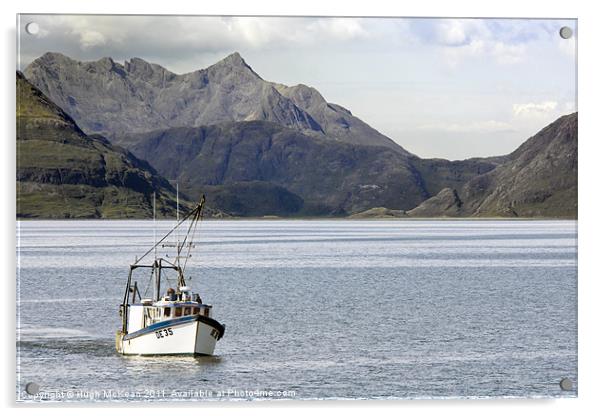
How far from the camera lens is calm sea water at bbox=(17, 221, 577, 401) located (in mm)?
22906

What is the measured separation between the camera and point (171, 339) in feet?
Answer: 86.2

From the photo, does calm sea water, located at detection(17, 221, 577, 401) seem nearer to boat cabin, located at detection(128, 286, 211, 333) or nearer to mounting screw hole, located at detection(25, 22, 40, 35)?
boat cabin, located at detection(128, 286, 211, 333)

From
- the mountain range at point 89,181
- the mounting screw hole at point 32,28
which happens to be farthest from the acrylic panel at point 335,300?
the mountain range at point 89,181

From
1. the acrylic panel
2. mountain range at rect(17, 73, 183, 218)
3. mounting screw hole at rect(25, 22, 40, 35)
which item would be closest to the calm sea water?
the acrylic panel

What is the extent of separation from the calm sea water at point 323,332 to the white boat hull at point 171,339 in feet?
1.00

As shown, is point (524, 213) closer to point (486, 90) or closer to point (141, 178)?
point (141, 178)

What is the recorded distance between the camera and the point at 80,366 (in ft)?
81.5

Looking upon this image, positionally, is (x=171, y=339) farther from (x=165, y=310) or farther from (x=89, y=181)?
(x=89, y=181)

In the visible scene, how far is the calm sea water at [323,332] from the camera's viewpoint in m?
22.9

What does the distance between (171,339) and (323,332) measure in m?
6.18

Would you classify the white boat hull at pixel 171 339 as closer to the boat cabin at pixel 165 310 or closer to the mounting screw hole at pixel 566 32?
the boat cabin at pixel 165 310

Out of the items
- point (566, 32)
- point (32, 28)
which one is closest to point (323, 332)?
point (566, 32)

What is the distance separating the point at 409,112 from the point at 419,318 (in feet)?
26.2

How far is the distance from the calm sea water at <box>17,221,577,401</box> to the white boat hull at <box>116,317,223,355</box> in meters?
0.31
